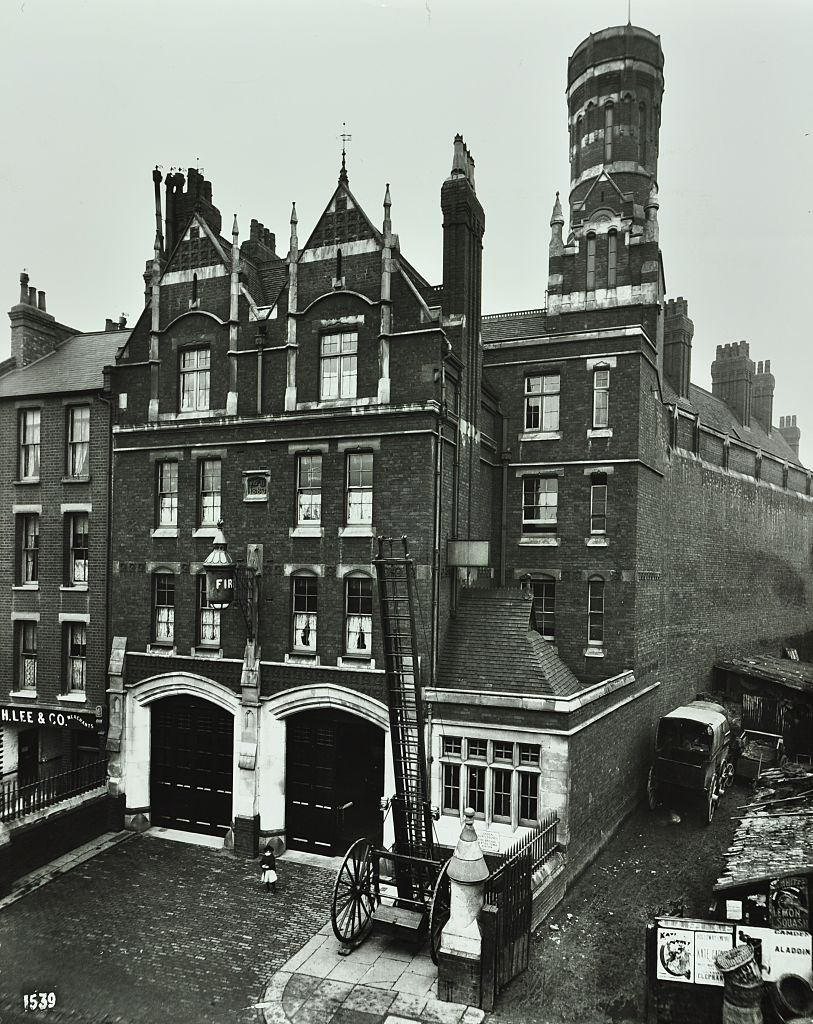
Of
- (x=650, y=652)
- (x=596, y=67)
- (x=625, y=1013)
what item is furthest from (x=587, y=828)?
(x=596, y=67)

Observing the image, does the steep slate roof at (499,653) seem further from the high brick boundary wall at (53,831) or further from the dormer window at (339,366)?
the high brick boundary wall at (53,831)

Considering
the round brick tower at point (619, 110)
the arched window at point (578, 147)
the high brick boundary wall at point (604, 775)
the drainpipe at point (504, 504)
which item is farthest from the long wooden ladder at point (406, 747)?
→ the arched window at point (578, 147)

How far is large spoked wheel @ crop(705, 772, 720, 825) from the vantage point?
75.3ft

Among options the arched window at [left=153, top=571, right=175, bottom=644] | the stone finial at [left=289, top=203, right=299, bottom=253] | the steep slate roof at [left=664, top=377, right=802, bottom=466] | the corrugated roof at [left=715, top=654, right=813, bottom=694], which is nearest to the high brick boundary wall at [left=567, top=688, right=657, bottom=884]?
the corrugated roof at [left=715, top=654, right=813, bottom=694]

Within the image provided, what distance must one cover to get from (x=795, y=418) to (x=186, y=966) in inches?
2269

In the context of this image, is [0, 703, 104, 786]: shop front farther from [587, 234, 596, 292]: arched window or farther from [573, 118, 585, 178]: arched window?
[573, 118, 585, 178]: arched window

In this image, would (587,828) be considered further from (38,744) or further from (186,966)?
(38,744)

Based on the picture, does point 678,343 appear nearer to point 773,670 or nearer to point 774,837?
point 773,670

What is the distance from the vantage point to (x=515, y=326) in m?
28.3

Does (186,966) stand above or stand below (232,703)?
below

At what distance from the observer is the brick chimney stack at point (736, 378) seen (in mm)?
43812

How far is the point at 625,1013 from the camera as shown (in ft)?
43.6

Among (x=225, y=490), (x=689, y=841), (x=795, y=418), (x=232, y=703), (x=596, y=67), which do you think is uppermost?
(x=596, y=67)

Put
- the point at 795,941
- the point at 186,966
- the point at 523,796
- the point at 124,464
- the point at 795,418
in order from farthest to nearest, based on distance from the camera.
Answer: the point at 795,418 < the point at 124,464 < the point at 523,796 < the point at 186,966 < the point at 795,941
